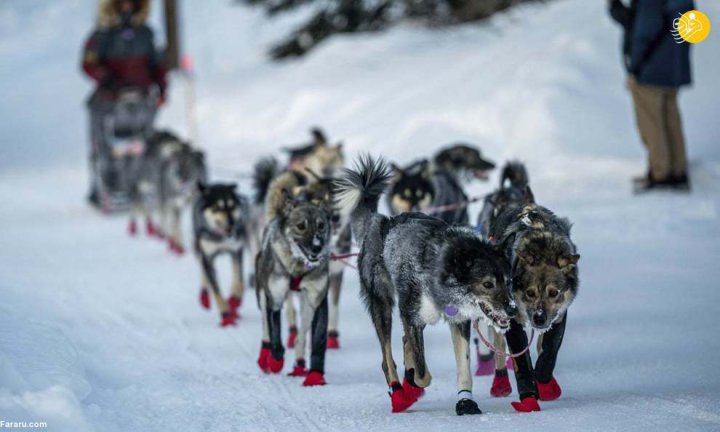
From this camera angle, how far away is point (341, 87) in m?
14.8

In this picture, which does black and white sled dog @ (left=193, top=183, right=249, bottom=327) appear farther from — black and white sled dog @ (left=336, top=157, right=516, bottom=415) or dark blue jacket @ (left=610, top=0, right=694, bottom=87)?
dark blue jacket @ (left=610, top=0, right=694, bottom=87)

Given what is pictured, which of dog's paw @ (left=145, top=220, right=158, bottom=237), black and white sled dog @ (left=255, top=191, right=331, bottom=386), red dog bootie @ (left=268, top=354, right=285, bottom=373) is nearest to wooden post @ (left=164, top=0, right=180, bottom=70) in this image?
dog's paw @ (left=145, top=220, right=158, bottom=237)

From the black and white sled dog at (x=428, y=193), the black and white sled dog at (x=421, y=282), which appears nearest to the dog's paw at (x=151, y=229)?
the black and white sled dog at (x=428, y=193)

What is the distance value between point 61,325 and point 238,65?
604 inches

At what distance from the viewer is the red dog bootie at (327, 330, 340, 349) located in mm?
5840

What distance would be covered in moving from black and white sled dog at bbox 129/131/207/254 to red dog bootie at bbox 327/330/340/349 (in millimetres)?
2909

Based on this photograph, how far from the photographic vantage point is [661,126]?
795cm

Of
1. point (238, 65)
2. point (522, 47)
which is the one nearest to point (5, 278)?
point (522, 47)

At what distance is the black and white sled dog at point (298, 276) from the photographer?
5.14 metres

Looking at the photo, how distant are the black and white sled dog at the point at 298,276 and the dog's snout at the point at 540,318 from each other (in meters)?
1.32

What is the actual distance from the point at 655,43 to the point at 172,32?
13.0 meters

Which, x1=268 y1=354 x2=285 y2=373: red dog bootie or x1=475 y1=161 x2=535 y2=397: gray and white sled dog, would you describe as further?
x1=268 y1=354 x2=285 y2=373: red dog bootie

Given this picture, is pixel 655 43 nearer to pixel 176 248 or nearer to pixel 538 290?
pixel 538 290

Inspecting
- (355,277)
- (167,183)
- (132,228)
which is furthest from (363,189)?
(132,228)
